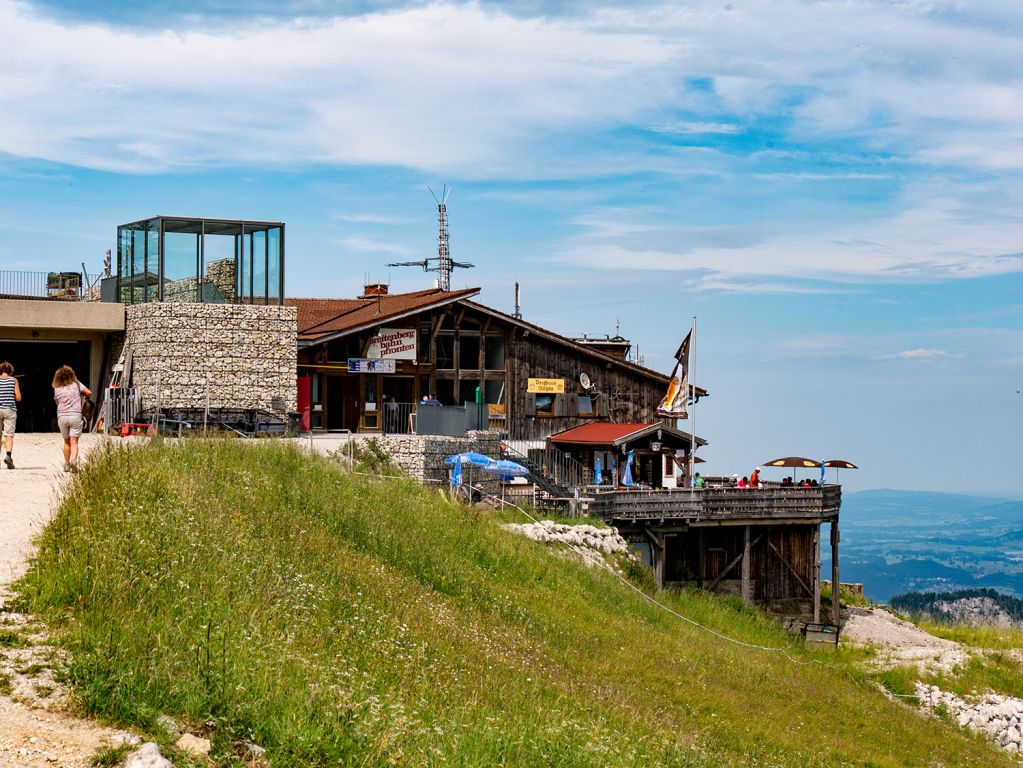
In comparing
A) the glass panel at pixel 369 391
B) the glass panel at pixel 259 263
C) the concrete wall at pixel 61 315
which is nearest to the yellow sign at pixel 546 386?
the glass panel at pixel 369 391

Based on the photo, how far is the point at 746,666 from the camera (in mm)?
19797

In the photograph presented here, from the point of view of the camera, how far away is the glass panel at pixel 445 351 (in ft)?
138

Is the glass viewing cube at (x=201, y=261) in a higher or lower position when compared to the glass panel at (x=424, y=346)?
higher

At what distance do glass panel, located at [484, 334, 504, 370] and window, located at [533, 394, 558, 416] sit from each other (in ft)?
6.22

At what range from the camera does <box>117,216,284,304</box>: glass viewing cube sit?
32969 millimetres

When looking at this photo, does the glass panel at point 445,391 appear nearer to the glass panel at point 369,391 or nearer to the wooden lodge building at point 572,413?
the wooden lodge building at point 572,413

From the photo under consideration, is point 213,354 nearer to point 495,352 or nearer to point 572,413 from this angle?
point 495,352

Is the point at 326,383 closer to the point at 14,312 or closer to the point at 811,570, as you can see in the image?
the point at 14,312

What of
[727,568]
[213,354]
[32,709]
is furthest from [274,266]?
[32,709]

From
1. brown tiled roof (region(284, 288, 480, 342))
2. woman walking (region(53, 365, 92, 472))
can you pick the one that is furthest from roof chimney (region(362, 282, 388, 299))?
woman walking (region(53, 365, 92, 472))

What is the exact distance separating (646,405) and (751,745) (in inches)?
1271

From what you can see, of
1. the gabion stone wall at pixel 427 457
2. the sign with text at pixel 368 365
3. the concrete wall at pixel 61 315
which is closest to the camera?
the gabion stone wall at pixel 427 457

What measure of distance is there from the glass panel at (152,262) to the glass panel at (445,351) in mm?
11371

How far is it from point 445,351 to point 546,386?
161 inches
